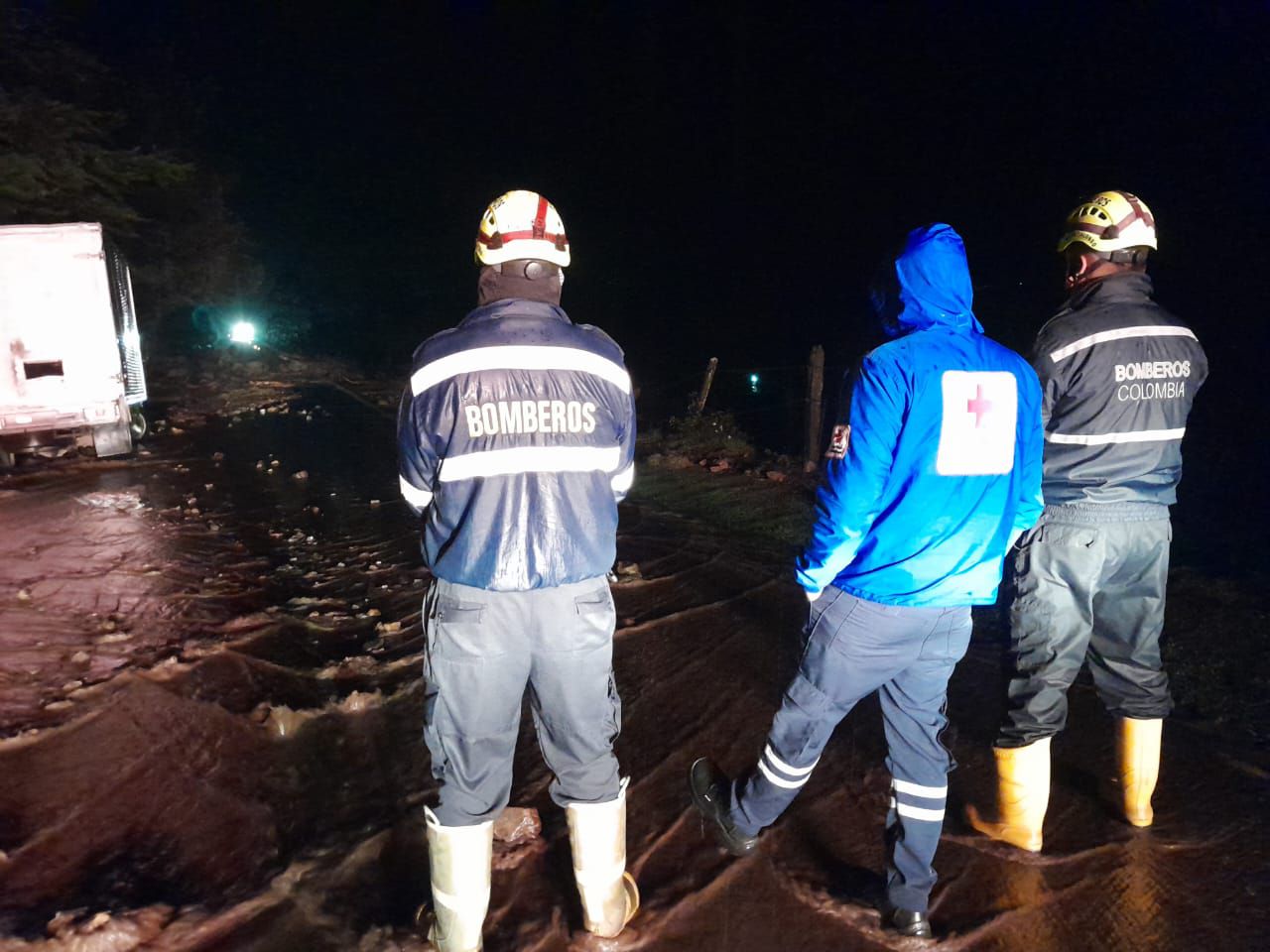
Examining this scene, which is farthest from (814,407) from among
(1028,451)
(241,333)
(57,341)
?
(241,333)

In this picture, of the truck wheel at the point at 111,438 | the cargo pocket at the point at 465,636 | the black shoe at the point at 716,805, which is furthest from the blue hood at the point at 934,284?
the truck wheel at the point at 111,438

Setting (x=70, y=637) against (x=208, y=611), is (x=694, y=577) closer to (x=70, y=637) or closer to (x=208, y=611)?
(x=208, y=611)

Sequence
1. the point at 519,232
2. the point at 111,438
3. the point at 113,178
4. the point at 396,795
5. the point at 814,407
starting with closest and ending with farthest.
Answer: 1. the point at 519,232
2. the point at 396,795
3. the point at 814,407
4. the point at 111,438
5. the point at 113,178

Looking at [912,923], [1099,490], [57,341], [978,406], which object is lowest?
[912,923]

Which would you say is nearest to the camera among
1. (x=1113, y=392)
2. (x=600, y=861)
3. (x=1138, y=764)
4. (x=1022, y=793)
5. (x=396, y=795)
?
(x=600, y=861)

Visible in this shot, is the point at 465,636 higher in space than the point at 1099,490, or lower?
lower

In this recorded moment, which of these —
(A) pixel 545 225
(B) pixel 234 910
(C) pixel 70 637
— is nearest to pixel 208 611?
(C) pixel 70 637

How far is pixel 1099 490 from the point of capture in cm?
284

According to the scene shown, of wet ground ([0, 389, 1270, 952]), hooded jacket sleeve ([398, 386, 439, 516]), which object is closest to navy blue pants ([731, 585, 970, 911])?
wet ground ([0, 389, 1270, 952])

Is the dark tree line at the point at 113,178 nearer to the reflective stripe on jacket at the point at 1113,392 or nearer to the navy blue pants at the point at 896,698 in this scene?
the navy blue pants at the point at 896,698

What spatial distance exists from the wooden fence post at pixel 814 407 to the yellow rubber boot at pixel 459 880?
713 cm

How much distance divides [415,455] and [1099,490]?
2461 millimetres

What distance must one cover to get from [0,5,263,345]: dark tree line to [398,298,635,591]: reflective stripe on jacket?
14599 mm

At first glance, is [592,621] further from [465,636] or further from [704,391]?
[704,391]
